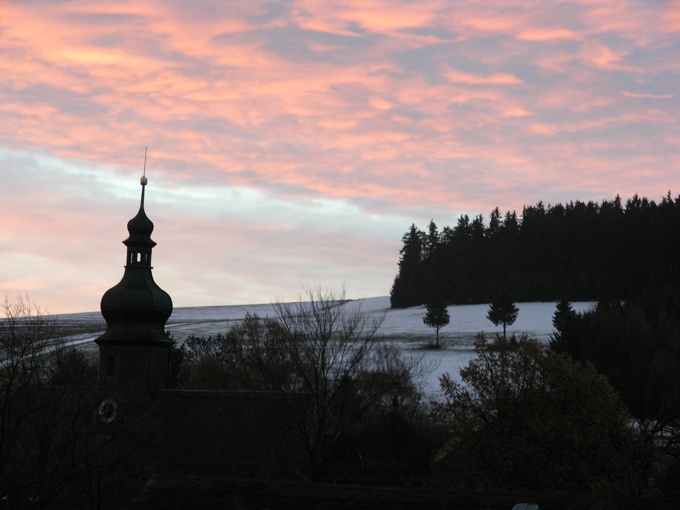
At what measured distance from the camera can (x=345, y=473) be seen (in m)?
47.2

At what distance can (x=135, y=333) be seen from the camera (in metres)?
53.5

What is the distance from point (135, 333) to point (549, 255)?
105 m

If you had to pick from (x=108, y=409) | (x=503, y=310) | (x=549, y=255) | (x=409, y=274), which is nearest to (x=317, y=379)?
(x=108, y=409)

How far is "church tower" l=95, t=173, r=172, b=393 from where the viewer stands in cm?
5325

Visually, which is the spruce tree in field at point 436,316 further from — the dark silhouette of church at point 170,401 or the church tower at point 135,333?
the church tower at point 135,333

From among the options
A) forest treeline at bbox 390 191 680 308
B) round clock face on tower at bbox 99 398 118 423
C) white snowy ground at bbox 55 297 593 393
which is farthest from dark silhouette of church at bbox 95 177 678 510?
forest treeline at bbox 390 191 680 308

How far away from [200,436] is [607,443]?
21821 millimetres

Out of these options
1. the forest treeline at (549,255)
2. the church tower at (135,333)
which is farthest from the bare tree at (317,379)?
the forest treeline at (549,255)

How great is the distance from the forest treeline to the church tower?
77.8m

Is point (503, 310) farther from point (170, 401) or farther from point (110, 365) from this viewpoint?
point (110, 365)

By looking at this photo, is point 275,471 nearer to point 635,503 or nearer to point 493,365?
point 493,365

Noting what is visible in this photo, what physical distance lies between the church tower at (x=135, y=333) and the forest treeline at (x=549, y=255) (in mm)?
77777

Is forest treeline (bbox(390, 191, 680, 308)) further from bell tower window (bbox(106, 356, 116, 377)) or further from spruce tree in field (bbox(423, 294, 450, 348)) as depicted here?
bell tower window (bbox(106, 356, 116, 377))

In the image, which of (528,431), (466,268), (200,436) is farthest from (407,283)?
A: (528,431)
